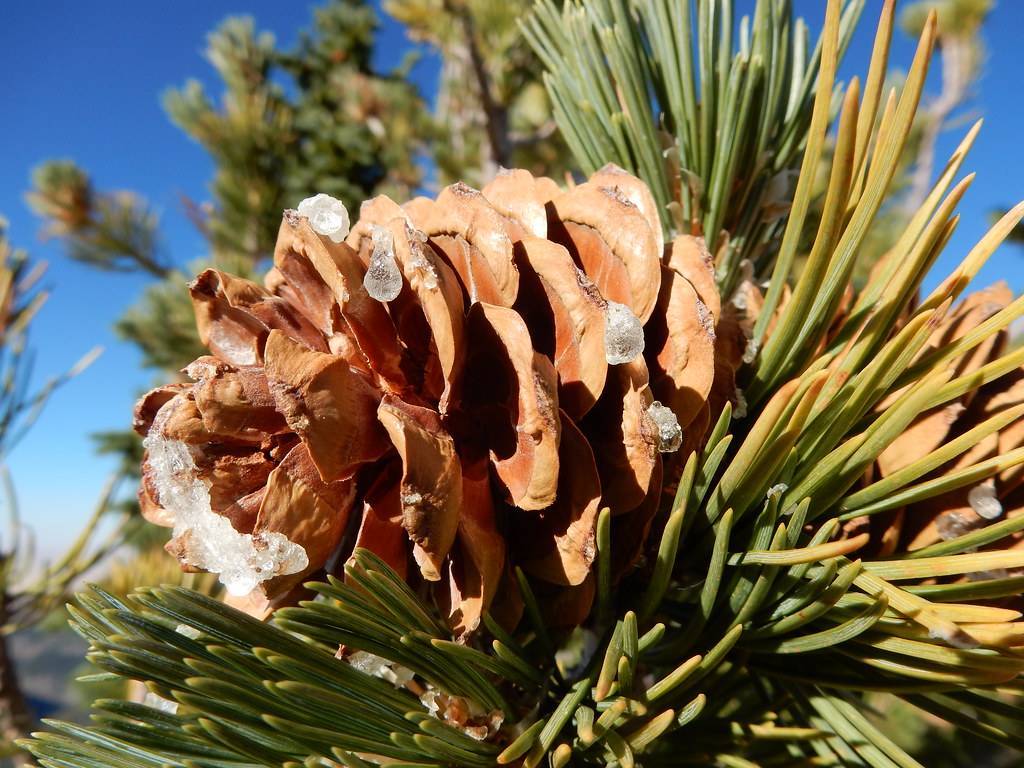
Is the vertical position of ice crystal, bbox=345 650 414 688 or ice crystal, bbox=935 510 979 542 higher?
ice crystal, bbox=345 650 414 688

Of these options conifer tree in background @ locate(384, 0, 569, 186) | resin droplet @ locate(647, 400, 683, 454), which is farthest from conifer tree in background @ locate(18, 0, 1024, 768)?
conifer tree in background @ locate(384, 0, 569, 186)

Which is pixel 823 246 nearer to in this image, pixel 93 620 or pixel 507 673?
pixel 507 673

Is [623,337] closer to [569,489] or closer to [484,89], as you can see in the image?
[569,489]

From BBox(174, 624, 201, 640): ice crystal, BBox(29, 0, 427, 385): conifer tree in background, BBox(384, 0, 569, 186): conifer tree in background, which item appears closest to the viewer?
BBox(174, 624, 201, 640): ice crystal

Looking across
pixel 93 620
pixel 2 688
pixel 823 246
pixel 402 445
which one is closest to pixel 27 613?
pixel 2 688

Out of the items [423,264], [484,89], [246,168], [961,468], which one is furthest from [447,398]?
[246,168]

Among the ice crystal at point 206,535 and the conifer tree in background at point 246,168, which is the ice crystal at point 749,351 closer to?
the ice crystal at point 206,535

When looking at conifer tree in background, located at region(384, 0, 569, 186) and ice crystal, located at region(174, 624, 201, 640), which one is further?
conifer tree in background, located at region(384, 0, 569, 186)

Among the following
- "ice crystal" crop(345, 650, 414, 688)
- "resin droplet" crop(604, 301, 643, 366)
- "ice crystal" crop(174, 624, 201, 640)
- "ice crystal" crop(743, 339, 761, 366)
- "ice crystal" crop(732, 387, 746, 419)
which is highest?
"resin droplet" crop(604, 301, 643, 366)

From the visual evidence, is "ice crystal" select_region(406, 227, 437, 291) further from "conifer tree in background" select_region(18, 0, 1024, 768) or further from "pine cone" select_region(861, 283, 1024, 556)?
"pine cone" select_region(861, 283, 1024, 556)
